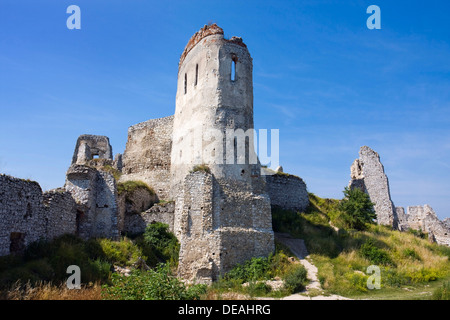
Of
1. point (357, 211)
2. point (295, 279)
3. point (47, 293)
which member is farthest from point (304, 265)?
point (47, 293)

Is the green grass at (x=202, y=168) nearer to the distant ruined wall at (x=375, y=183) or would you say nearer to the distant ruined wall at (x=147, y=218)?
the distant ruined wall at (x=147, y=218)

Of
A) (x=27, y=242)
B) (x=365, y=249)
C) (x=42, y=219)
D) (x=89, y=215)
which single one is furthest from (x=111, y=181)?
(x=365, y=249)

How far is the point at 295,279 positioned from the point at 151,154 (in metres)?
13.4

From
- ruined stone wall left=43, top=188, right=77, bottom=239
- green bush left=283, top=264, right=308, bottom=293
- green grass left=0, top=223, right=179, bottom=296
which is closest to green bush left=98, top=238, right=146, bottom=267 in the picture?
green grass left=0, top=223, right=179, bottom=296

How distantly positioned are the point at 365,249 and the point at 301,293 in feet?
20.2

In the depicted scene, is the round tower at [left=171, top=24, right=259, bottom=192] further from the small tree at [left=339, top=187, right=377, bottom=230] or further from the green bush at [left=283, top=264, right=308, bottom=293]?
the small tree at [left=339, top=187, right=377, bottom=230]

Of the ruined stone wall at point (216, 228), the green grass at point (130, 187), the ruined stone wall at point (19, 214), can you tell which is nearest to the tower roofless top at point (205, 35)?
the ruined stone wall at point (216, 228)

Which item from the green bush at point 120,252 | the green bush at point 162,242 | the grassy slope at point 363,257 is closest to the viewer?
the grassy slope at point 363,257

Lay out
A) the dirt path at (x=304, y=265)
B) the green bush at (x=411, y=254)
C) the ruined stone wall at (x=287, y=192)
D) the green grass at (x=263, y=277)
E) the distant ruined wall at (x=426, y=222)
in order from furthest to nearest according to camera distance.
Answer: the distant ruined wall at (x=426, y=222), the ruined stone wall at (x=287, y=192), the green bush at (x=411, y=254), the green grass at (x=263, y=277), the dirt path at (x=304, y=265)

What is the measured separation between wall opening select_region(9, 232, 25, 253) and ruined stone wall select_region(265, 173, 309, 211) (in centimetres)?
1602

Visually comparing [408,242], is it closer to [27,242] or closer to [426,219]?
[426,219]

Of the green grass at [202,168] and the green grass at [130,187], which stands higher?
the green grass at [202,168]

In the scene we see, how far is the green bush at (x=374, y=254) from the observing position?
1709 cm

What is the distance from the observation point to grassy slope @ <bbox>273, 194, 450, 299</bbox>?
14.0 metres
